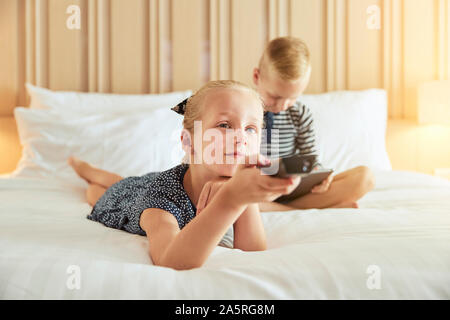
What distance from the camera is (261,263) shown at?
0.58 metres

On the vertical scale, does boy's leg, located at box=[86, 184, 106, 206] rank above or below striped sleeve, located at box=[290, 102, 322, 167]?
below

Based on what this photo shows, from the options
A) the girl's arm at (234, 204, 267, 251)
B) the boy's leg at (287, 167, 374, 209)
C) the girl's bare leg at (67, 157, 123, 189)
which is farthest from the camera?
the girl's bare leg at (67, 157, 123, 189)

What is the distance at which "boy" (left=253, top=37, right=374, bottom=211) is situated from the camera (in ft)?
3.75

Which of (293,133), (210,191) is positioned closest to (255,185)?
(210,191)

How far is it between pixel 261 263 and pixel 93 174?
998 millimetres

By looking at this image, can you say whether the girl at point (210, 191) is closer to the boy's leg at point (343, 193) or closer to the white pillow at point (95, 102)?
the boy's leg at point (343, 193)

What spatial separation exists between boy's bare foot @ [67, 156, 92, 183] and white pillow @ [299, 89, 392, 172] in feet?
3.03

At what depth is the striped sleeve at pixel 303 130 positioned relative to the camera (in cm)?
150

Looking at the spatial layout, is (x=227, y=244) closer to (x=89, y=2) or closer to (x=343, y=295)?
(x=343, y=295)

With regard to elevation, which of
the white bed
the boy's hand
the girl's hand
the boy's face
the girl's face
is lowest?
the white bed

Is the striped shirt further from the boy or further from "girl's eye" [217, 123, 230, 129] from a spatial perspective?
"girl's eye" [217, 123, 230, 129]

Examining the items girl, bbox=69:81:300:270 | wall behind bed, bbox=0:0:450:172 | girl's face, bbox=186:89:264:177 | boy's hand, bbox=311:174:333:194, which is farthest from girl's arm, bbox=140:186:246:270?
wall behind bed, bbox=0:0:450:172

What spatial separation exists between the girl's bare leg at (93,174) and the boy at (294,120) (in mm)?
550

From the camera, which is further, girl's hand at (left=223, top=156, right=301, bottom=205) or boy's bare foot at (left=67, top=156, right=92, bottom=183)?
boy's bare foot at (left=67, top=156, right=92, bottom=183)
